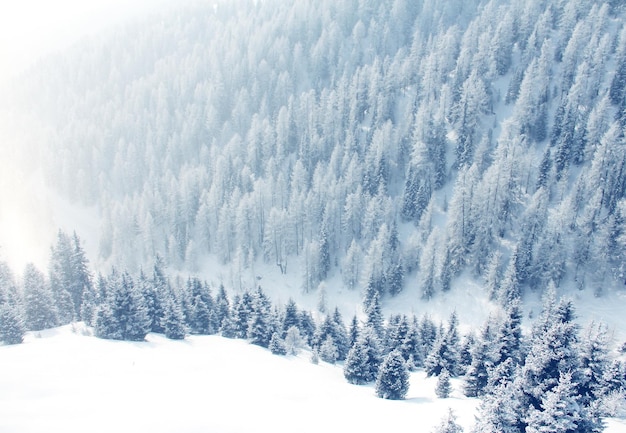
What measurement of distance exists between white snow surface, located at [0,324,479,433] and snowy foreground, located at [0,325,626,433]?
0.18ft

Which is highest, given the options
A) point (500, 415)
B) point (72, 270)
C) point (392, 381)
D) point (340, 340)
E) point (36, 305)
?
point (500, 415)

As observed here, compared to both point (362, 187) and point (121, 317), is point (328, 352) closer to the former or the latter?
point (121, 317)

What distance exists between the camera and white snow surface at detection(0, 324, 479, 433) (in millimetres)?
19688

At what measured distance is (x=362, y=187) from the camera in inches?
3814

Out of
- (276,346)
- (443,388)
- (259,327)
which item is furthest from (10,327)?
(443,388)

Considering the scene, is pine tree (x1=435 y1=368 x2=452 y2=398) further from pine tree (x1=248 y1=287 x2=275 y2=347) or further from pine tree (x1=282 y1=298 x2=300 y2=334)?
pine tree (x1=282 y1=298 x2=300 y2=334)

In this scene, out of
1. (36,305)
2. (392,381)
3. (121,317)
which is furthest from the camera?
(36,305)

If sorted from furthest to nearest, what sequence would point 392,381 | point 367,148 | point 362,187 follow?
point 367,148 < point 362,187 < point 392,381

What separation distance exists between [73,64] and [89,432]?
597 ft

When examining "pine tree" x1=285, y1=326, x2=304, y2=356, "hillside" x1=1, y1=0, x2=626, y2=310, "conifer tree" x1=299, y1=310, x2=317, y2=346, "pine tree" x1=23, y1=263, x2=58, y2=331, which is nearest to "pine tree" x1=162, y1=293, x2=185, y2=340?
"pine tree" x1=285, y1=326, x2=304, y2=356

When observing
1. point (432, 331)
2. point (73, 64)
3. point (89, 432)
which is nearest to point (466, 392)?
point (432, 331)

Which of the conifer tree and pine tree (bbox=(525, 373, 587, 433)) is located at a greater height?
pine tree (bbox=(525, 373, 587, 433))

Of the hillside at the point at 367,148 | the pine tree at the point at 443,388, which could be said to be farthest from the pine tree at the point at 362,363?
the hillside at the point at 367,148

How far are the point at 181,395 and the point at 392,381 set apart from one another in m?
17.0
